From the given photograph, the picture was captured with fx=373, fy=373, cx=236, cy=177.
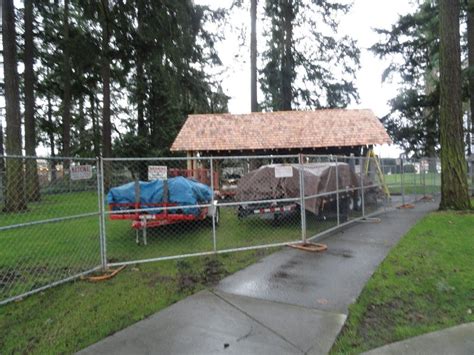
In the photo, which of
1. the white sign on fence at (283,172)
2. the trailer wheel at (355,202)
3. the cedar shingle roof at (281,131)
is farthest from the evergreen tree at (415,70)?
the white sign on fence at (283,172)

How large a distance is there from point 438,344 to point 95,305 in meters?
3.79

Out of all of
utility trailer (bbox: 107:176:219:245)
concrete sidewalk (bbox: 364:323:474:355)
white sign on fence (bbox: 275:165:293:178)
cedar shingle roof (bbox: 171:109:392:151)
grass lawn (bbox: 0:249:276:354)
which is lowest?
concrete sidewalk (bbox: 364:323:474:355)

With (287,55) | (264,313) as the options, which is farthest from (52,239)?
(287,55)

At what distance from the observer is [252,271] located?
5895 millimetres

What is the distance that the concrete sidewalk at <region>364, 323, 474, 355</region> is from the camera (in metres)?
3.36

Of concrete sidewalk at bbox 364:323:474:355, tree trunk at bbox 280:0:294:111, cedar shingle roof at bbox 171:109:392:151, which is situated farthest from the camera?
tree trunk at bbox 280:0:294:111

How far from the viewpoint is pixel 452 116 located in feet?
36.4

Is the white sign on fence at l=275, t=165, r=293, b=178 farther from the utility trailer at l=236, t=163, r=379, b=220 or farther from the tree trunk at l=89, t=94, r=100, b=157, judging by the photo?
the tree trunk at l=89, t=94, r=100, b=157

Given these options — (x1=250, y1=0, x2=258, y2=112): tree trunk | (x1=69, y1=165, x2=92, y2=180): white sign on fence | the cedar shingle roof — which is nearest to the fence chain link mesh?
(x1=69, y1=165, x2=92, y2=180): white sign on fence

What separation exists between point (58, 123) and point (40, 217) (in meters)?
36.1

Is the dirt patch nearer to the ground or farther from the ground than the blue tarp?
nearer to the ground

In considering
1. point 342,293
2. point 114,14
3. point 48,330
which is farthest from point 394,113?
point 48,330

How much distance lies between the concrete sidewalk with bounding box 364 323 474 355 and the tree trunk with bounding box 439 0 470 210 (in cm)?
857

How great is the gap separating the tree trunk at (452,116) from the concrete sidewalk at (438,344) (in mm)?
8567
